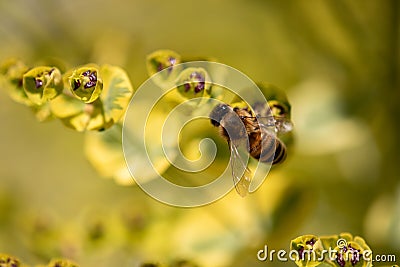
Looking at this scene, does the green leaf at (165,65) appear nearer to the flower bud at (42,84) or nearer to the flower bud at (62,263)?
the flower bud at (42,84)

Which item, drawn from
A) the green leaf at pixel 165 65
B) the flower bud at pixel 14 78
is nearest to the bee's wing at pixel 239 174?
the green leaf at pixel 165 65

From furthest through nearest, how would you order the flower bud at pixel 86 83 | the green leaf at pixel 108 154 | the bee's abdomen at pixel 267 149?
the green leaf at pixel 108 154
the bee's abdomen at pixel 267 149
the flower bud at pixel 86 83

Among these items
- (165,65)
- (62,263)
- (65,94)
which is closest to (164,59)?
(165,65)

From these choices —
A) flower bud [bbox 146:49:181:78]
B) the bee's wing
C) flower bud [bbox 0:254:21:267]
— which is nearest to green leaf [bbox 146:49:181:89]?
flower bud [bbox 146:49:181:78]

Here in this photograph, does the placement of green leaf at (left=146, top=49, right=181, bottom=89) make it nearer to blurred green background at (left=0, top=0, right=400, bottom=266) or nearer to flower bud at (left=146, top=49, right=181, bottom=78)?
flower bud at (left=146, top=49, right=181, bottom=78)

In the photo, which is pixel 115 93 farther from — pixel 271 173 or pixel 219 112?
pixel 271 173

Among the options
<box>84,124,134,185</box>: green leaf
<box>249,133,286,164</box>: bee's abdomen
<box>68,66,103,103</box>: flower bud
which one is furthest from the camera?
<box>84,124,134,185</box>: green leaf
